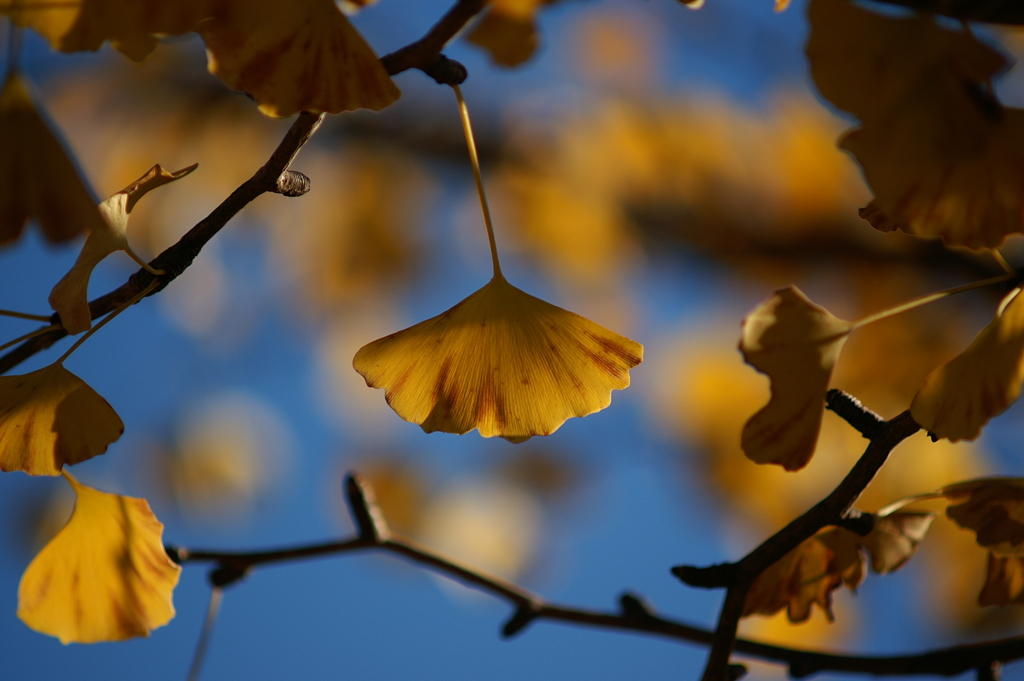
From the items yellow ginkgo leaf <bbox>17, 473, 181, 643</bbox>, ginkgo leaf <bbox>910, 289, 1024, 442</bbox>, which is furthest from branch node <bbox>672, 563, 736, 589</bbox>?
yellow ginkgo leaf <bbox>17, 473, 181, 643</bbox>

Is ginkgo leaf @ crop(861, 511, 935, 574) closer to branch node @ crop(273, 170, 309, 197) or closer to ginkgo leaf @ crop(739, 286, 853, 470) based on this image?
ginkgo leaf @ crop(739, 286, 853, 470)

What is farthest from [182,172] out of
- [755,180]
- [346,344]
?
[346,344]

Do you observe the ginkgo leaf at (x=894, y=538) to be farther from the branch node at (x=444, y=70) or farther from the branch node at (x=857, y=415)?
the branch node at (x=444, y=70)

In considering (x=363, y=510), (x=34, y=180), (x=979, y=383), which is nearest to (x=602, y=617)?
(x=363, y=510)

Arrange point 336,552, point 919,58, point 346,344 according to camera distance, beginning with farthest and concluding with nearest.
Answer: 1. point 346,344
2. point 336,552
3. point 919,58

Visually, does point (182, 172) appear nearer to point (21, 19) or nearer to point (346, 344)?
point (21, 19)

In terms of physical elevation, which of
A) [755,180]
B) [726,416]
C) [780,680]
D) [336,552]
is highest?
[336,552]
